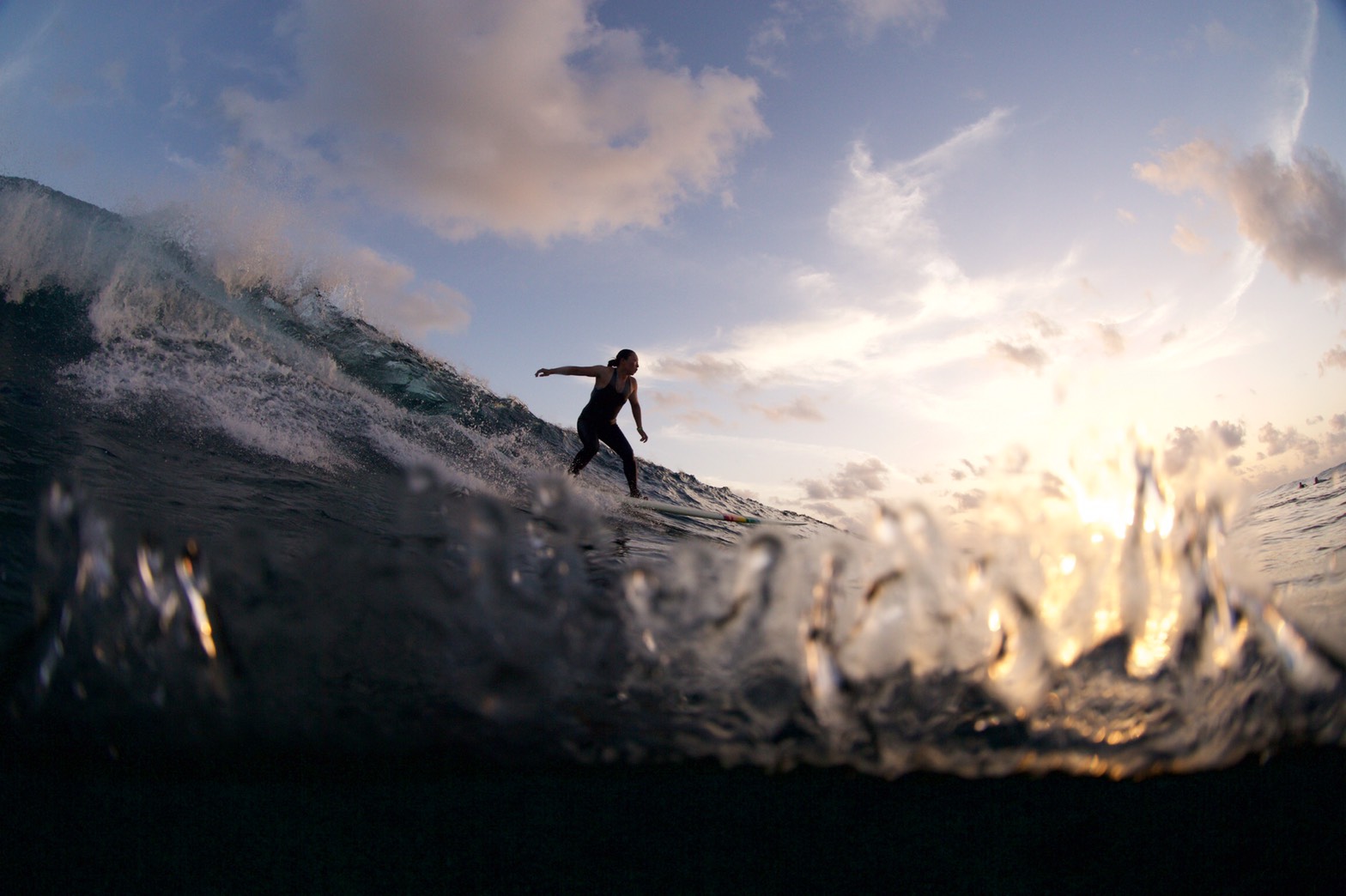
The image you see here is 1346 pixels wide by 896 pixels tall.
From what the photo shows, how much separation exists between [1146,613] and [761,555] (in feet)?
3.74

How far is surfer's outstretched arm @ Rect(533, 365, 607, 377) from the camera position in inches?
270

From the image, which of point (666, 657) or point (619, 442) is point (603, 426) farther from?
point (666, 657)

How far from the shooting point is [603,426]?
23.8 feet

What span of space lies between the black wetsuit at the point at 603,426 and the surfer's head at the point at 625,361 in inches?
4.2

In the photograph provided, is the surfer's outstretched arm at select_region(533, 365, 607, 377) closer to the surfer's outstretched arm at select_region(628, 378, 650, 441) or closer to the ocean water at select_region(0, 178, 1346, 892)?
the surfer's outstretched arm at select_region(628, 378, 650, 441)

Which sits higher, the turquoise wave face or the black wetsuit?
the black wetsuit

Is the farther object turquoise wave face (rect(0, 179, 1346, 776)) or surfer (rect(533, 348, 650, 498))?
surfer (rect(533, 348, 650, 498))

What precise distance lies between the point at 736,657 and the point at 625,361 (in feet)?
18.8

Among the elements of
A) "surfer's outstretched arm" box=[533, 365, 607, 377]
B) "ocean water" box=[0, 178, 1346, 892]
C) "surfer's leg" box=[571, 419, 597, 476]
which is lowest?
"ocean water" box=[0, 178, 1346, 892]

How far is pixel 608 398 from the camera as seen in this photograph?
23.6ft

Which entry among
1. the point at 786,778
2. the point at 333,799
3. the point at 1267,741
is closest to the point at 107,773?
the point at 333,799

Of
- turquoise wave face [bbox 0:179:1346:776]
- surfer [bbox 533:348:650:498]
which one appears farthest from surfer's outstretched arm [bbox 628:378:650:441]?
turquoise wave face [bbox 0:179:1346:776]

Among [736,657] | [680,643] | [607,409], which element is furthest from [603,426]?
[736,657]

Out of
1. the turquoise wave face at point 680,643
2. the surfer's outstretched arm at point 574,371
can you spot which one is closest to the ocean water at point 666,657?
the turquoise wave face at point 680,643
